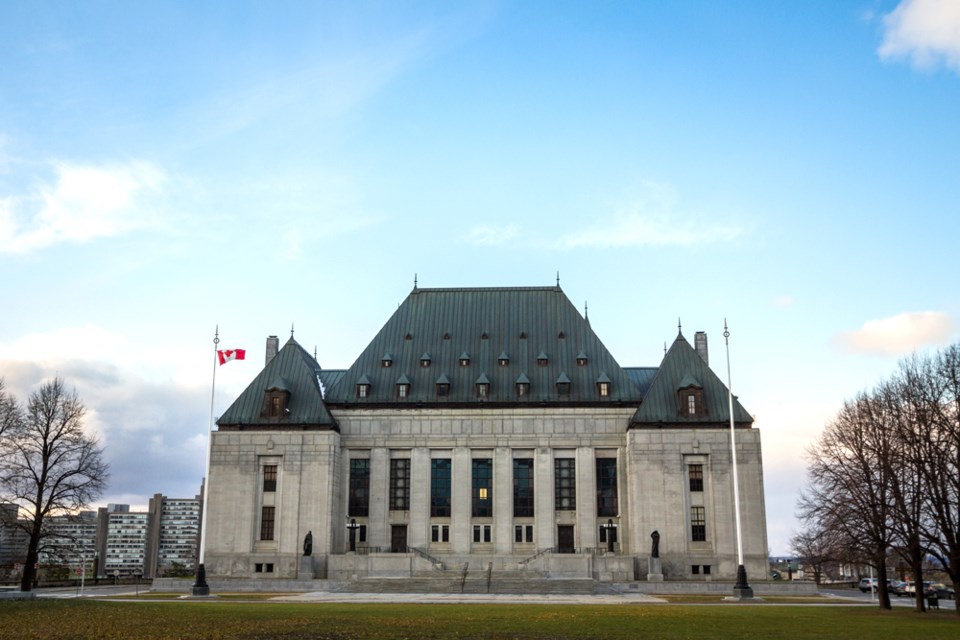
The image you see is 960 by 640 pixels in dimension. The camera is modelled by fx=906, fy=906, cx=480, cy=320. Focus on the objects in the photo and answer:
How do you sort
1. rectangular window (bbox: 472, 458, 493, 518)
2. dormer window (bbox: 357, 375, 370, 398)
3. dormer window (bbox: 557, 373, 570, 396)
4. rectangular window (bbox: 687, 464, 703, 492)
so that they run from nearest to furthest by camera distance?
rectangular window (bbox: 687, 464, 703, 492) → rectangular window (bbox: 472, 458, 493, 518) → dormer window (bbox: 557, 373, 570, 396) → dormer window (bbox: 357, 375, 370, 398)

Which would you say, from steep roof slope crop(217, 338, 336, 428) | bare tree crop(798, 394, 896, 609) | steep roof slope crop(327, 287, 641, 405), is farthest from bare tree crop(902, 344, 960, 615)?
steep roof slope crop(217, 338, 336, 428)

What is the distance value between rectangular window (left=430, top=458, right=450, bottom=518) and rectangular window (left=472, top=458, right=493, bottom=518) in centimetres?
213

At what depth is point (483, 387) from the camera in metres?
72.6

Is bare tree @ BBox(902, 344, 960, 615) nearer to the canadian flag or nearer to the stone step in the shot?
the stone step

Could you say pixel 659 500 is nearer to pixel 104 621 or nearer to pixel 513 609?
pixel 513 609

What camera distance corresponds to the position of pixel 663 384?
71125mm

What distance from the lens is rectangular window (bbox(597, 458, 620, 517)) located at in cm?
7000

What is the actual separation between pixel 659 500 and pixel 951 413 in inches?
1190

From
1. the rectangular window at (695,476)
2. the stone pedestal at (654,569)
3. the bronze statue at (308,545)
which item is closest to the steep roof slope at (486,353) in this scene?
the rectangular window at (695,476)

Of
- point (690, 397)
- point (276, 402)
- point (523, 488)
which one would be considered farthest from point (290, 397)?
point (690, 397)

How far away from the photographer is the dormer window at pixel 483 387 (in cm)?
7238

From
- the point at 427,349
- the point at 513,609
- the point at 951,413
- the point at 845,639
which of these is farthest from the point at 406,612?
the point at 427,349

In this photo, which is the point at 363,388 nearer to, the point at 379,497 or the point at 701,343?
the point at 379,497

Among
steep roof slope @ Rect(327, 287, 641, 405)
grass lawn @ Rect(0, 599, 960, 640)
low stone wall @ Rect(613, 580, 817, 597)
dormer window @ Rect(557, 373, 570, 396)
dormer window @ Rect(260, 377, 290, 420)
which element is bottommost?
low stone wall @ Rect(613, 580, 817, 597)
